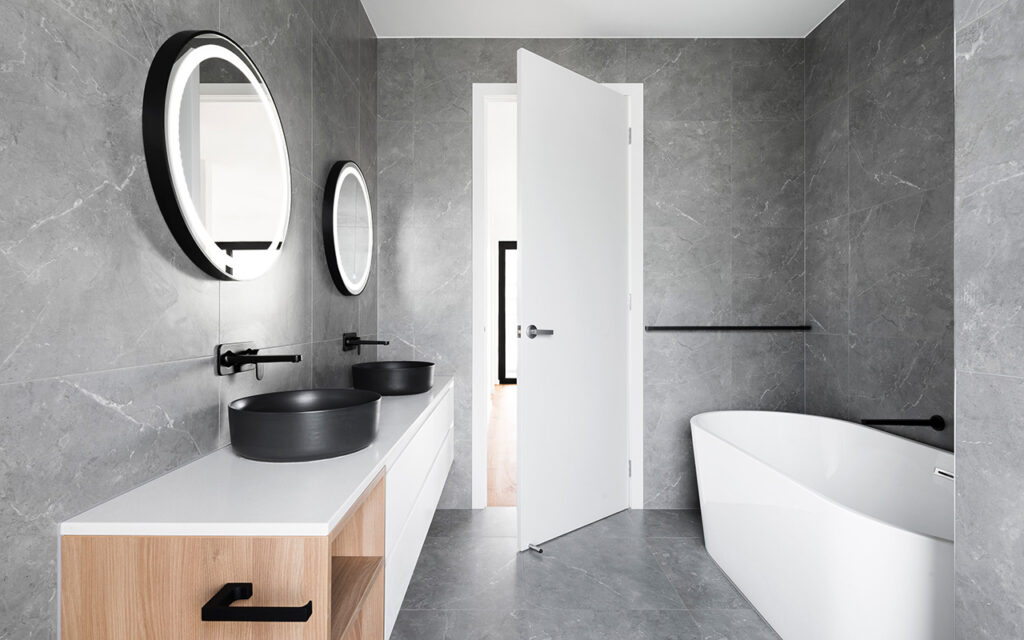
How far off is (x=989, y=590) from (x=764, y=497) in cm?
89

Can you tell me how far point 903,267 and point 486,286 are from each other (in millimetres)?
1929

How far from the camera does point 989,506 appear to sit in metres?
1.00

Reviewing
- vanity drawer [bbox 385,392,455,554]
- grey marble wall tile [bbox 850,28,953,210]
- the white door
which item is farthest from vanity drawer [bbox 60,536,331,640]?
grey marble wall tile [bbox 850,28,953,210]

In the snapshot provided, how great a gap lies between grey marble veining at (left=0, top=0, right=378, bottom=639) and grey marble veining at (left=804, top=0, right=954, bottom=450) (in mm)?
Answer: 2462

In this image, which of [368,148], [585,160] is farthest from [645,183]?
[368,148]

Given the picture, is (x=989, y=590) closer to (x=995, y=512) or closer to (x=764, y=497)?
(x=995, y=512)

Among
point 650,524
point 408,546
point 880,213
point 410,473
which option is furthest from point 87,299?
point 880,213

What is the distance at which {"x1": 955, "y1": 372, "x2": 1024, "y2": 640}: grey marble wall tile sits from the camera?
37.5 inches

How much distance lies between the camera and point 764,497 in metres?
1.88

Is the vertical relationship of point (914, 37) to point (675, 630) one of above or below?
above

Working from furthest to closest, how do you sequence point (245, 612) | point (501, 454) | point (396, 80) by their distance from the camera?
point (501, 454) < point (396, 80) < point (245, 612)

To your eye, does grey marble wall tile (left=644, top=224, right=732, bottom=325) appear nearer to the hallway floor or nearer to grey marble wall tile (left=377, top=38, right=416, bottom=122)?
the hallway floor

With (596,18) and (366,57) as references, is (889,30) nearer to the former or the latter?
(596,18)

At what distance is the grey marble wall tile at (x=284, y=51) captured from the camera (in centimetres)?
144
